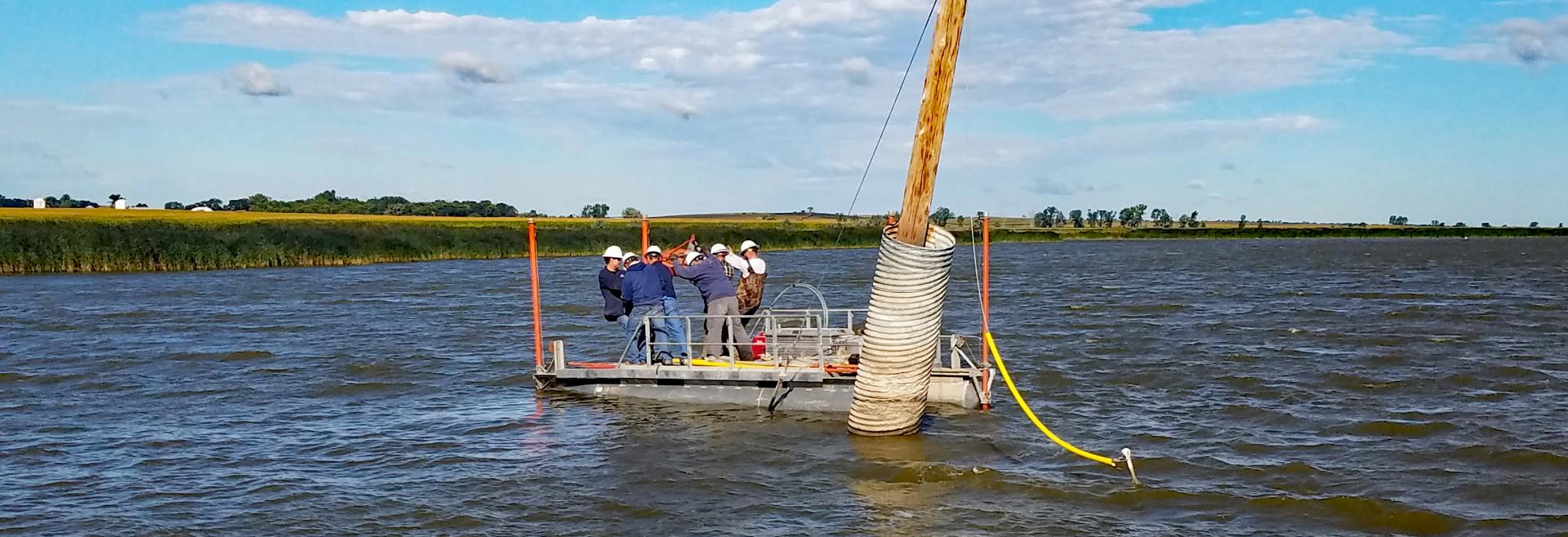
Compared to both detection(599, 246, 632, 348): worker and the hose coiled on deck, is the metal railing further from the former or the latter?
the hose coiled on deck

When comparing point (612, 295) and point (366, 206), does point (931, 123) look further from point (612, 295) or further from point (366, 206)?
point (366, 206)

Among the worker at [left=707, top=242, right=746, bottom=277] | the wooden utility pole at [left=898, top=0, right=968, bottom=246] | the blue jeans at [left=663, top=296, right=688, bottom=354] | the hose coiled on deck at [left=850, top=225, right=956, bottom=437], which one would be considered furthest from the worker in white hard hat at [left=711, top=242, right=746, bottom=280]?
the wooden utility pole at [left=898, top=0, right=968, bottom=246]

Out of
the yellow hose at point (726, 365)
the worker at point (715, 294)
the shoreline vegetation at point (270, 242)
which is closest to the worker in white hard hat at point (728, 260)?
the worker at point (715, 294)

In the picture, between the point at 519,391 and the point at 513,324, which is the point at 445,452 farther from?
the point at 513,324

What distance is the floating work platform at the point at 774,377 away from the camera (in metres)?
15.7

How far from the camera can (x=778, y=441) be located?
1454 cm

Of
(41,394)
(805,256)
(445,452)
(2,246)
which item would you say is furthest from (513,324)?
Answer: (805,256)

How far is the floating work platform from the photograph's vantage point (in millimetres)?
15680

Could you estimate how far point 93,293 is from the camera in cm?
4050

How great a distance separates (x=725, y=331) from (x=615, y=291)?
150 cm

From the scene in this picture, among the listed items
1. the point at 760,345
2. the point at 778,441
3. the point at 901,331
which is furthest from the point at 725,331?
the point at 901,331

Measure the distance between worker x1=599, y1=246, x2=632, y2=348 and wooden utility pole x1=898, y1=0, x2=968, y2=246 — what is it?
218 inches

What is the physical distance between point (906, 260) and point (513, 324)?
20.0m

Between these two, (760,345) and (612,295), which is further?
(612,295)
